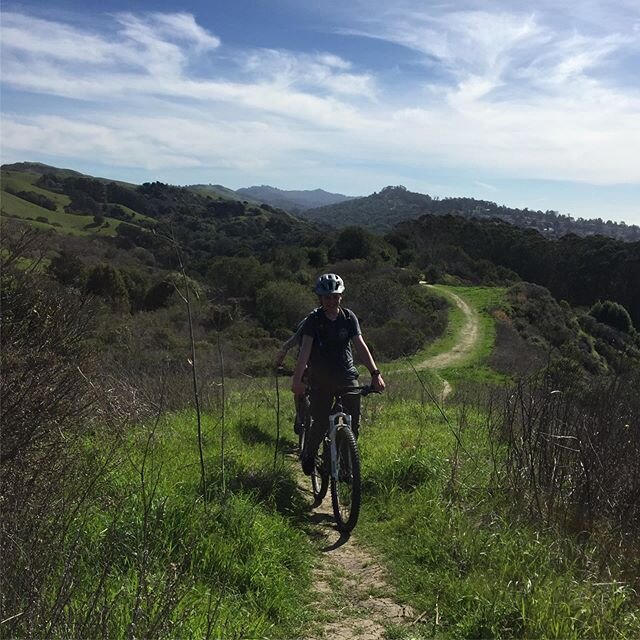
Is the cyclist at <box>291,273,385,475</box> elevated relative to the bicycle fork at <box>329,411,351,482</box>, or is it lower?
elevated

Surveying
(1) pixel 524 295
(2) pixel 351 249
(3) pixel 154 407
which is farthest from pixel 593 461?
(2) pixel 351 249

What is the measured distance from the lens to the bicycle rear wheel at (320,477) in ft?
17.4

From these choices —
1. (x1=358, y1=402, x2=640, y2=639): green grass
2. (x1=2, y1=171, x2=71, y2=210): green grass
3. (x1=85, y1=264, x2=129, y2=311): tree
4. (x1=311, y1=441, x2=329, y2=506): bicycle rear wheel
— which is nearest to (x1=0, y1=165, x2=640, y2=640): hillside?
(x1=358, y1=402, x2=640, y2=639): green grass

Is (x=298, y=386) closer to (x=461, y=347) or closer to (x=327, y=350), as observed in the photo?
(x=327, y=350)

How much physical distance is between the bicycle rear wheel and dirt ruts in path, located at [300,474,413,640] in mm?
453

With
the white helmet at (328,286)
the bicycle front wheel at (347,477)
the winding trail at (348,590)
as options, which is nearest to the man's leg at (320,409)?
the bicycle front wheel at (347,477)

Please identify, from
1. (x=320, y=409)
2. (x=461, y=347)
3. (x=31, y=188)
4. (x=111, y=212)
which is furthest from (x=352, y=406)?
(x=31, y=188)

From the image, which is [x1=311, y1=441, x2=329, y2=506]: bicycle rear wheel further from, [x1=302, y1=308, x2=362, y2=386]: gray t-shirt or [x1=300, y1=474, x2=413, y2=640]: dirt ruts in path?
[x1=302, y1=308, x2=362, y2=386]: gray t-shirt

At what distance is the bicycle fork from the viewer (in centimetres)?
498

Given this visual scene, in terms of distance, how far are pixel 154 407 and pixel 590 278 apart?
202 ft

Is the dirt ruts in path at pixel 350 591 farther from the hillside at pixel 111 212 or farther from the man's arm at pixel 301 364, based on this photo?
the hillside at pixel 111 212

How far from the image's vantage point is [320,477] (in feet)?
18.6

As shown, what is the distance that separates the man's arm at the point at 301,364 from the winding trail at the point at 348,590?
1.12 m

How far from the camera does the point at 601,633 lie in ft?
10.0
